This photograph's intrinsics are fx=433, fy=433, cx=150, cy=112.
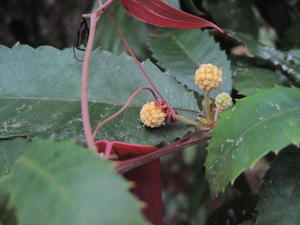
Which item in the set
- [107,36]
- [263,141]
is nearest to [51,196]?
[263,141]

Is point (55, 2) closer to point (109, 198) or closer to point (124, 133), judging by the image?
point (124, 133)

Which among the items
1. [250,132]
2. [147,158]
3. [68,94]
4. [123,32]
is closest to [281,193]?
[250,132]

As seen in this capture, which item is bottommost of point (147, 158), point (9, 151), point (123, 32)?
point (123, 32)

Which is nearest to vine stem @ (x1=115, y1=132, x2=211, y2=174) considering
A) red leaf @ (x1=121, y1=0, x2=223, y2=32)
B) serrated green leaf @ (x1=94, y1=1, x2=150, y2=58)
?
red leaf @ (x1=121, y1=0, x2=223, y2=32)

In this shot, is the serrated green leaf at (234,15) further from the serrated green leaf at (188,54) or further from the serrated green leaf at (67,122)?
the serrated green leaf at (67,122)

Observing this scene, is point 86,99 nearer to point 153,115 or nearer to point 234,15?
point 153,115

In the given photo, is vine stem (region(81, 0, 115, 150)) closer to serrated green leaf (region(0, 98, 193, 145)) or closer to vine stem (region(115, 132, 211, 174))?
vine stem (region(115, 132, 211, 174))

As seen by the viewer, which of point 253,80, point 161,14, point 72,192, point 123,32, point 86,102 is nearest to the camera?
point 72,192

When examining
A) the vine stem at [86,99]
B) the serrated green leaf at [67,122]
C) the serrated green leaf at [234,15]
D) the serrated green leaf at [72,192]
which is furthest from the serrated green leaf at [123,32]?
the serrated green leaf at [72,192]
